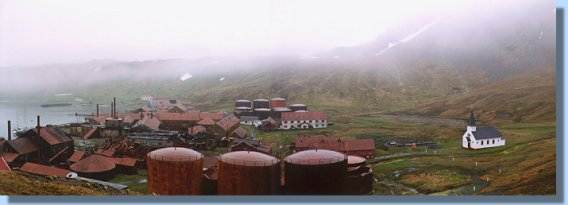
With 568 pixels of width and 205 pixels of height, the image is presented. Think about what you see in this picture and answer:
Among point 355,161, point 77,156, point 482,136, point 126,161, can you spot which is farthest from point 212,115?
point 482,136

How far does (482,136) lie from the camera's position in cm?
708

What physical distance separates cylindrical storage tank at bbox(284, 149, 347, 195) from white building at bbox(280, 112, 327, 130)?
1.24 ft

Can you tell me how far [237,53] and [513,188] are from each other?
3892 mm

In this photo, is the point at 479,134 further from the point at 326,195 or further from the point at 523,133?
the point at 326,195

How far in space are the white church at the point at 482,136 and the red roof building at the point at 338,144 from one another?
124 cm

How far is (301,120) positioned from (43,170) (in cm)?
346

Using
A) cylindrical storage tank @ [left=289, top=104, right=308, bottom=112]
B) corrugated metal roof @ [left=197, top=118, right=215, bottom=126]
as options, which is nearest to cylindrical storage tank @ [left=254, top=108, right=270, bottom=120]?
cylindrical storage tank @ [left=289, top=104, right=308, bottom=112]

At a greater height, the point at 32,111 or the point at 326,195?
the point at 32,111

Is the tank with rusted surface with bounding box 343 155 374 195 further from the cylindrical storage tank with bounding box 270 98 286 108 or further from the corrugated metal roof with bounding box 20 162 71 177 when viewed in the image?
the corrugated metal roof with bounding box 20 162 71 177

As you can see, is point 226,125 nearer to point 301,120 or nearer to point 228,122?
point 228,122

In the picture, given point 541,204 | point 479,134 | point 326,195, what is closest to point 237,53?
point 326,195

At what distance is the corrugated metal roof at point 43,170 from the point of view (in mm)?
7375

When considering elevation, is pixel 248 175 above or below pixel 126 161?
below

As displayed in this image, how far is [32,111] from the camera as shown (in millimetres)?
7500
